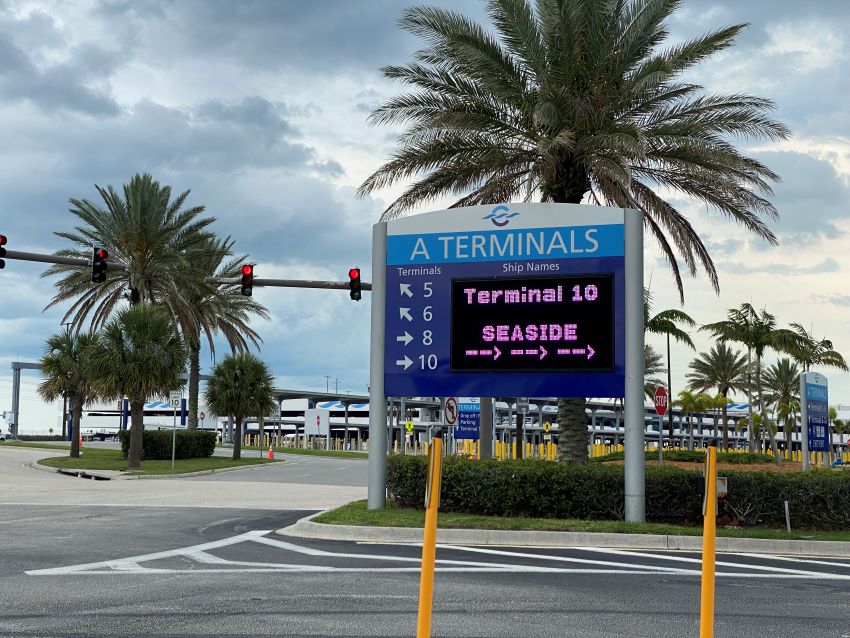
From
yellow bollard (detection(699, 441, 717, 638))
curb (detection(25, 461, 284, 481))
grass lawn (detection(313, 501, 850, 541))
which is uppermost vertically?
yellow bollard (detection(699, 441, 717, 638))

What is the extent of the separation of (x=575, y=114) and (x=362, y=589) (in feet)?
42.2

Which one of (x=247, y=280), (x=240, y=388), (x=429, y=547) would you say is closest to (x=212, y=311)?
(x=240, y=388)

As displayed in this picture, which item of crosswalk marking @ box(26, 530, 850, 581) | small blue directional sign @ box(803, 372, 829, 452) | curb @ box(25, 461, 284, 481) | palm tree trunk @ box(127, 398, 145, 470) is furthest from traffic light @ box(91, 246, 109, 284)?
small blue directional sign @ box(803, 372, 829, 452)

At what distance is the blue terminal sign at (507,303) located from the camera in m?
17.8

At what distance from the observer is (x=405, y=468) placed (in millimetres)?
19234

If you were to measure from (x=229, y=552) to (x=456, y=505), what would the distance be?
593cm

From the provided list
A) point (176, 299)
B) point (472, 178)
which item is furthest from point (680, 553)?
point (176, 299)

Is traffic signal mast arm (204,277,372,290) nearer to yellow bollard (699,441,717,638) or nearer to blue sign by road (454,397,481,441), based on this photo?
blue sign by road (454,397,481,441)

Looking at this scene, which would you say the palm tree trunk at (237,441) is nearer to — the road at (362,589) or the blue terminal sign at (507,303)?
the blue terminal sign at (507,303)

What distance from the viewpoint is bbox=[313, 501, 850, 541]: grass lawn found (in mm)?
15953

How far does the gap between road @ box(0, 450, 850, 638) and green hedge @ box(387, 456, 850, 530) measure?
3.09 m

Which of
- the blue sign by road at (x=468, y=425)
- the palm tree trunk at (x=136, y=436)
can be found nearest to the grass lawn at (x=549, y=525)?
the blue sign by road at (x=468, y=425)

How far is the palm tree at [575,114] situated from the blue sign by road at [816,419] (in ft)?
12.7

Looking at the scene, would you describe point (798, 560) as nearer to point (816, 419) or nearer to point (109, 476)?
point (816, 419)
